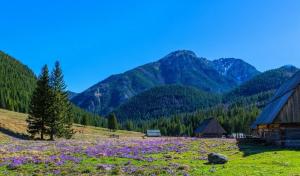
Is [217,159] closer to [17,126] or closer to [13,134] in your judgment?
[13,134]

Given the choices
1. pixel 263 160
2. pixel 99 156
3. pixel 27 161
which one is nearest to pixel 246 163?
pixel 263 160

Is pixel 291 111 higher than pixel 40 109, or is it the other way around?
pixel 40 109

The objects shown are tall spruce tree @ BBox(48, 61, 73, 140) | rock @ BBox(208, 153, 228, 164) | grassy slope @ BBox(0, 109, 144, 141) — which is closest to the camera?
rock @ BBox(208, 153, 228, 164)

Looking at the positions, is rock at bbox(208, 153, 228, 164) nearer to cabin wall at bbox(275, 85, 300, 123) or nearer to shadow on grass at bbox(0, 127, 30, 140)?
cabin wall at bbox(275, 85, 300, 123)

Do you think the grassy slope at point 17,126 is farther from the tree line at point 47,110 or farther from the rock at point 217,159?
the rock at point 217,159

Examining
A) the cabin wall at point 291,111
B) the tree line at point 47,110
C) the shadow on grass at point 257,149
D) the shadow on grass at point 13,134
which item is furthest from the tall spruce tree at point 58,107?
the cabin wall at point 291,111

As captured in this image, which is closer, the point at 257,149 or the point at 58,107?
the point at 257,149

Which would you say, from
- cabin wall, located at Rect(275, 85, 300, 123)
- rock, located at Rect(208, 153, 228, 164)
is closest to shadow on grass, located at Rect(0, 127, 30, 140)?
cabin wall, located at Rect(275, 85, 300, 123)

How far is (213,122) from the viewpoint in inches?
5064

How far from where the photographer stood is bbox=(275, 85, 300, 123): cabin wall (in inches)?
1921

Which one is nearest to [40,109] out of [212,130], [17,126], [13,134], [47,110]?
[47,110]

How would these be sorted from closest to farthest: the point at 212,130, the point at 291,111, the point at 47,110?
1. the point at 291,111
2. the point at 47,110
3. the point at 212,130

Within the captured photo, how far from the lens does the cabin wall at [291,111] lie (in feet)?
160

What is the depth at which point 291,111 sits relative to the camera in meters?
48.9
